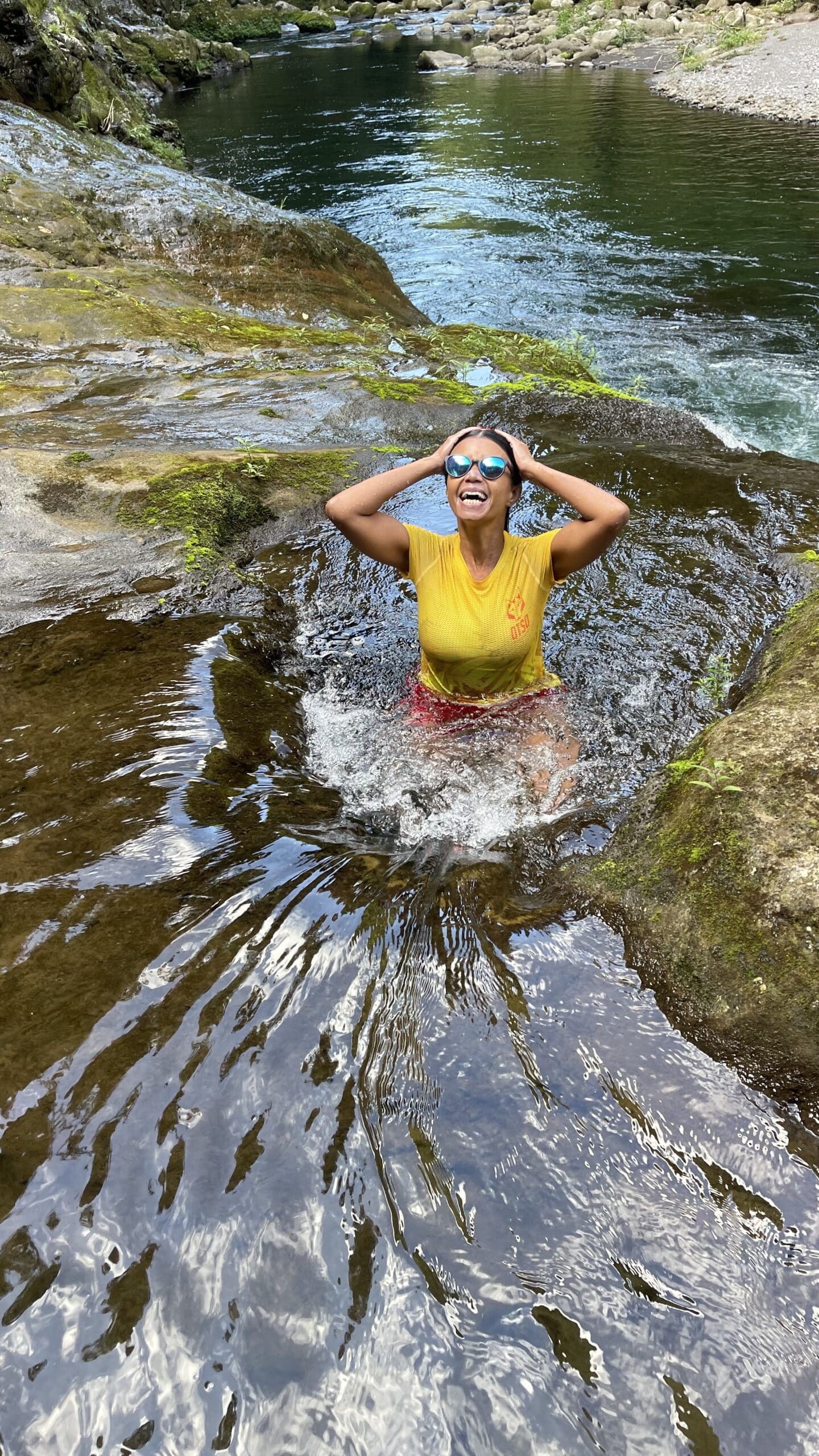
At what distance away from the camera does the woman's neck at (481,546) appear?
3.72 meters

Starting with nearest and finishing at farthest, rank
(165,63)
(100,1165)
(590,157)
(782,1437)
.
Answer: (782,1437)
(100,1165)
(590,157)
(165,63)

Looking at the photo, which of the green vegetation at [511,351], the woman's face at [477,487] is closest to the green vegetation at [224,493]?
the woman's face at [477,487]

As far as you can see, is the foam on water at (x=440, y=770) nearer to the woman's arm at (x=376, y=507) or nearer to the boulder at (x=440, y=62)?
the woman's arm at (x=376, y=507)

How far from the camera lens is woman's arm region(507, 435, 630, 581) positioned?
142 inches

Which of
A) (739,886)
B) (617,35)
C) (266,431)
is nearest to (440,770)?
(739,886)

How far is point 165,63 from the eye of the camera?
3331 cm

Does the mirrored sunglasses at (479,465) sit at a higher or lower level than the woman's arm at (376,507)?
higher

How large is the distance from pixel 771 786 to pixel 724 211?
59.6 ft

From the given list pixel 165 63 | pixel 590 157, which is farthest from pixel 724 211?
pixel 165 63

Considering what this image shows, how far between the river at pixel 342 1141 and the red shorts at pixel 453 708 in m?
0.59

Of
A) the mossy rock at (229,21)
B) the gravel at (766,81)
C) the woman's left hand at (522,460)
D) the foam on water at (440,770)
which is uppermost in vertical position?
the mossy rock at (229,21)

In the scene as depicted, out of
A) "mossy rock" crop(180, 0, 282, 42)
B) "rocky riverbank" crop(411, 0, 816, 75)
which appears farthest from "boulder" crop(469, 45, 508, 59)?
"mossy rock" crop(180, 0, 282, 42)

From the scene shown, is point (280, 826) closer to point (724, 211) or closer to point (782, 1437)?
point (782, 1437)

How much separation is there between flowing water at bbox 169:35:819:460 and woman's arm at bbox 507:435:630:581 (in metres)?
4.62
